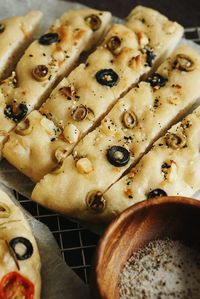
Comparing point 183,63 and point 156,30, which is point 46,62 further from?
point 183,63

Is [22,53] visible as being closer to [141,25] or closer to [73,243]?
[141,25]

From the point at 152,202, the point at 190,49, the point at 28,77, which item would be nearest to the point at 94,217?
the point at 152,202

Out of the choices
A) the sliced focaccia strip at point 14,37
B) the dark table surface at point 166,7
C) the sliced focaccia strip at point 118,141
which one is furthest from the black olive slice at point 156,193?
the dark table surface at point 166,7

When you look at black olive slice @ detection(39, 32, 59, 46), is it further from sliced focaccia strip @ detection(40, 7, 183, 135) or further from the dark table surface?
the dark table surface

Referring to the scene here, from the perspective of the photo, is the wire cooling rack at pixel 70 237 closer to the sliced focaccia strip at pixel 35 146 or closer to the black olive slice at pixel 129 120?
the sliced focaccia strip at pixel 35 146

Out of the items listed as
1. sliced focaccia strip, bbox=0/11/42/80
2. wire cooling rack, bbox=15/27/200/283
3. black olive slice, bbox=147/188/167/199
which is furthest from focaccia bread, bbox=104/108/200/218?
sliced focaccia strip, bbox=0/11/42/80

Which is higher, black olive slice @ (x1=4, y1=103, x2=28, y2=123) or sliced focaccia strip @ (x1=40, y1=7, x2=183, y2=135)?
sliced focaccia strip @ (x1=40, y1=7, x2=183, y2=135)
